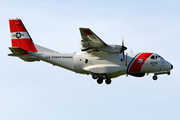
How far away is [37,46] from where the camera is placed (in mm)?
27328

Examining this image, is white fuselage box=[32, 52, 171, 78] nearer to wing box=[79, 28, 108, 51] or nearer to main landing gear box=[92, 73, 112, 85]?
main landing gear box=[92, 73, 112, 85]

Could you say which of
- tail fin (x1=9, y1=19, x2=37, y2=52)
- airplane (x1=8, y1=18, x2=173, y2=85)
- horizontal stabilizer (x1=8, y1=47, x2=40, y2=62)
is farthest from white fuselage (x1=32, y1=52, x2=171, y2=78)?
tail fin (x1=9, y1=19, x2=37, y2=52)

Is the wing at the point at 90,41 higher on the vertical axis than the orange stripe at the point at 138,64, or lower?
higher

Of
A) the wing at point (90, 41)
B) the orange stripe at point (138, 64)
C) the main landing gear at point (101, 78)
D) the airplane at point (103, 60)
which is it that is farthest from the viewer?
the orange stripe at point (138, 64)

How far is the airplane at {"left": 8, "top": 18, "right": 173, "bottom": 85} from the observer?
2539 cm

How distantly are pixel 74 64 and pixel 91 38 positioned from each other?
3627 mm

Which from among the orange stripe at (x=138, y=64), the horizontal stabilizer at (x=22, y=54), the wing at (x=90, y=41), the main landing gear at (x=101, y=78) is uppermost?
the wing at (x=90, y=41)

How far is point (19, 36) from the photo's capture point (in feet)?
90.6

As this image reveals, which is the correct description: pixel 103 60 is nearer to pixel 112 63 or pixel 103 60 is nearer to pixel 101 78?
pixel 112 63

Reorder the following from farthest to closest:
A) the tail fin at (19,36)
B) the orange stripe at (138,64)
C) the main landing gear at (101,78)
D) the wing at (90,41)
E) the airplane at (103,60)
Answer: the tail fin at (19,36) → the orange stripe at (138,64) → the main landing gear at (101,78) → the airplane at (103,60) → the wing at (90,41)

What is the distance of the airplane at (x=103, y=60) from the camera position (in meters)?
25.4

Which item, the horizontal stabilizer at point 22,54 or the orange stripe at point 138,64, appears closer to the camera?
the horizontal stabilizer at point 22,54

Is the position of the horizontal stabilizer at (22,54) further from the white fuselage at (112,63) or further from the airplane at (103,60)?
the white fuselage at (112,63)

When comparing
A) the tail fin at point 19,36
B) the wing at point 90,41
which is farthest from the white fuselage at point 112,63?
the tail fin at point 19,36
